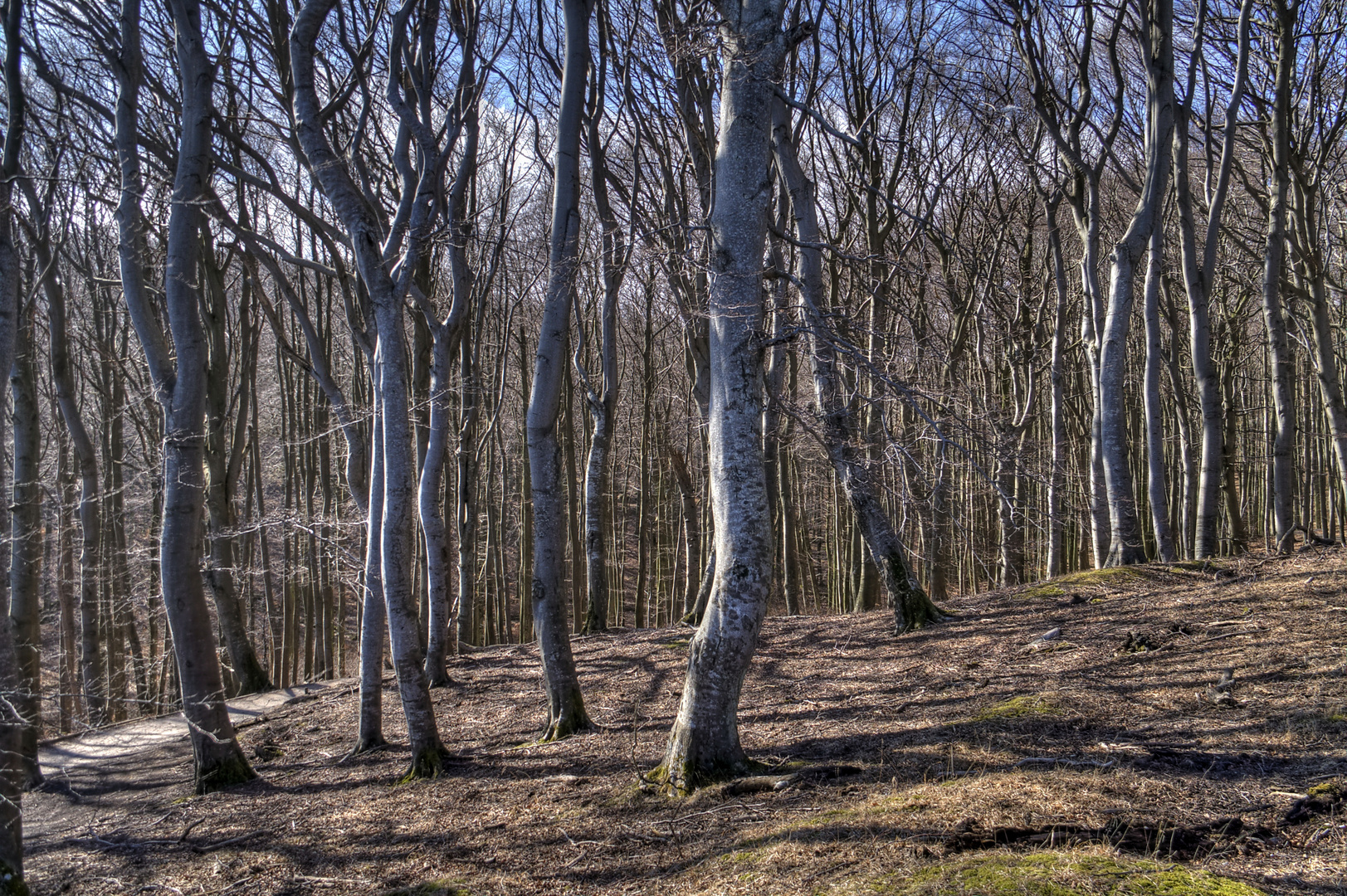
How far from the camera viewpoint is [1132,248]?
8414 millimetres

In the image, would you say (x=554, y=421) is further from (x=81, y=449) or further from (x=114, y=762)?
(x=81, y=449)

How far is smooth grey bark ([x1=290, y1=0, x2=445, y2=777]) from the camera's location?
19.9 ft

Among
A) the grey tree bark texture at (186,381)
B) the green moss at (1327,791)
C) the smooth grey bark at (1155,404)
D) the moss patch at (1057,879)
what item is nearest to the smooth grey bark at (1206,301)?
the smooth grey bark at (1155,404)

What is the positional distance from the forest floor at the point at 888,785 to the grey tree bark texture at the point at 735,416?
340 millimetres

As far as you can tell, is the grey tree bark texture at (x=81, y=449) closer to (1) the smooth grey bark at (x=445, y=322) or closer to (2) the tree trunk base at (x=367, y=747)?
(1) the smooth grey bark at (x=445, y=322)

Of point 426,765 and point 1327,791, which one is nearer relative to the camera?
point 1327,791

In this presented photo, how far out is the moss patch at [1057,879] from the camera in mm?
2637

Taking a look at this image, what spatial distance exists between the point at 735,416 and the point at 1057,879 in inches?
104

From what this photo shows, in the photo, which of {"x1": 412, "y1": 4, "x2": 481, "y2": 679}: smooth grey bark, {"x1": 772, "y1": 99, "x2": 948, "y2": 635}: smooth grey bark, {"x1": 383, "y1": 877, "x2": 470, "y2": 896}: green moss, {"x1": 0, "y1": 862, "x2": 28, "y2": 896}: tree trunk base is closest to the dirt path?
{"x1": 0, "y1": 862, "x2": 28, "y2": 896}: tree trunk base

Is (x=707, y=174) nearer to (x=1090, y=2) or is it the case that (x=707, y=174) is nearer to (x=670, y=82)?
(x=670, y=82)

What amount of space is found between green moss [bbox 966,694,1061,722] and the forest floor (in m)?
0.02

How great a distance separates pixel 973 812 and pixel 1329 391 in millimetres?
7861

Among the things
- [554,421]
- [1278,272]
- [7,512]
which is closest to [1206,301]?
[1278,272]

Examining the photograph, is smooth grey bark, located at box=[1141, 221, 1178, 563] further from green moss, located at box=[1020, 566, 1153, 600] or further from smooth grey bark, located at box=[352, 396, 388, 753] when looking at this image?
smooth grey bark, located at box=[352, 396, 388, 753]
